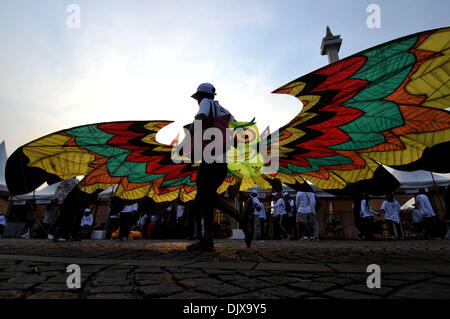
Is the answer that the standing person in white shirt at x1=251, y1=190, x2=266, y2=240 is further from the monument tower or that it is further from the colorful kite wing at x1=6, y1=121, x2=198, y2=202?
the monument tower

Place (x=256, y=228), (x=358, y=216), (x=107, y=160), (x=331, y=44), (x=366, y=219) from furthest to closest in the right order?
(x=331, y=44) < (x=256, y=228) < (x=366, y=219) < (x=358, y=216) < (x=107, y=160)

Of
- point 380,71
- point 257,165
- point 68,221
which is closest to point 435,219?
point 257,165

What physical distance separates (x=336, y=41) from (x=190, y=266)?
2887cm

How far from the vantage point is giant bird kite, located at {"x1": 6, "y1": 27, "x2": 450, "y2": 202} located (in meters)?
2.64

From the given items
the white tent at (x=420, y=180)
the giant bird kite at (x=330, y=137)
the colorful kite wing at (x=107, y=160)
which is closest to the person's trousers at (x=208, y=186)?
the giant bird kite at (x=330, y=137)

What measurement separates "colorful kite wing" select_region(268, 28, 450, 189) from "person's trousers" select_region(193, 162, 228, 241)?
3.62 feet

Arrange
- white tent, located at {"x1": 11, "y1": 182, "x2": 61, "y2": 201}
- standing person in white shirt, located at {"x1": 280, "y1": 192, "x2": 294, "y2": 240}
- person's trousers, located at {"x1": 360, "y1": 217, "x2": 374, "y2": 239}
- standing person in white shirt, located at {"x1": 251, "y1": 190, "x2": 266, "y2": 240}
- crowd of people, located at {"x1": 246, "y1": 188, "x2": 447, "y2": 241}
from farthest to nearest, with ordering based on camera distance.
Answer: white tent, located at {"x1": 11, "y1": 182, "x2": 61, "y2": 201} → standing person in white shirt, located at {"x1": 251, "y1": 190, "x2": 266, "y2": 240} → standing person in white shirt, located at {"x1": 280, "y1": 192, "x2": 294, "y2": 240} → person's trousers, located at {"x1": 360, "y1": 217, "x2": 374, "y2": 239} → crowd of people, located at {"x1": 246, "y1": 188, "x2": 447, "y2": 241}

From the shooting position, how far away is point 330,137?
385 centimetres

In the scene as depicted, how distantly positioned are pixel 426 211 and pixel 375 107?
8181mm

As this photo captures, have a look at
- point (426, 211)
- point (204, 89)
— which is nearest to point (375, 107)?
point (204, 89)

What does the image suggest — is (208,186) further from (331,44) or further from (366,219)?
(331,44)

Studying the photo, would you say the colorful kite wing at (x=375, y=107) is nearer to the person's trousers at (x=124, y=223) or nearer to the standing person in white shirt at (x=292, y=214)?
the standing person in white shirt at (x=292, y=214)

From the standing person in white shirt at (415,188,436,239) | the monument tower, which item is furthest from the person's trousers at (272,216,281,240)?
the monument tower

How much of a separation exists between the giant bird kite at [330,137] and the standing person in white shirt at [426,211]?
6.11 metres
